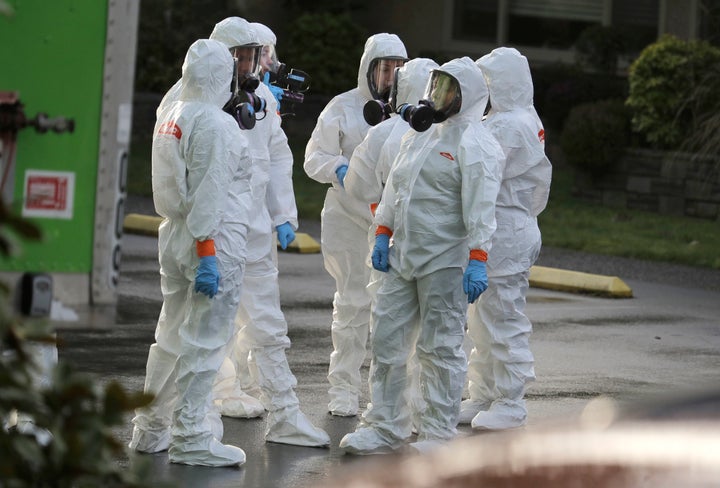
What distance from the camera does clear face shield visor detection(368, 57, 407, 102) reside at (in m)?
8.73

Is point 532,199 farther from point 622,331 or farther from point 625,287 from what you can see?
point 625,287

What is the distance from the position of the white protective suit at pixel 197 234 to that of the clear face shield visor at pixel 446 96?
1003 millimetres

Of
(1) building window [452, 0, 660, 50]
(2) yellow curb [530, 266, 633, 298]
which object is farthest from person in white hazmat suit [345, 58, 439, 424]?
(1) building window [452, 0, 660, 50]

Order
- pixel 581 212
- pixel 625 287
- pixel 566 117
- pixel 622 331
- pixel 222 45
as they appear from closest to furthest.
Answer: pixel 222 45, pixel 622 331, pixel 625 287, pixel 581 212, pixel 566 117

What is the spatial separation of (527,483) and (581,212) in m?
15.2

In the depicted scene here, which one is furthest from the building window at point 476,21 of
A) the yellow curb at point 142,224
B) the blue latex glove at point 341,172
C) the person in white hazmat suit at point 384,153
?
the person in white hazmat suit at point 384,153

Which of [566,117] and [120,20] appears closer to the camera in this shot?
[120,20]

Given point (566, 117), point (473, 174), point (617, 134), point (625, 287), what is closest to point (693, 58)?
point (617, 134)

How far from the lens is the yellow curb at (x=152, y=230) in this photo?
15.5 metres

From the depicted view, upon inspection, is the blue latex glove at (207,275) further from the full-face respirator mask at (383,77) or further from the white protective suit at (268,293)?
the full-face respirator mask at (383,77)

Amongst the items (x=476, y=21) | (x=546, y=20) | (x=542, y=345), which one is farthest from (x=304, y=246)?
(x=476, y=21)

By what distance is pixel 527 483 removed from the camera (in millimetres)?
3381

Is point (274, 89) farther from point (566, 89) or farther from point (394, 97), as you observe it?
point (566, 89)

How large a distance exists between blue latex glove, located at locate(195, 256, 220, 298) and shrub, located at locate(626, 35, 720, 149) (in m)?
12.4
